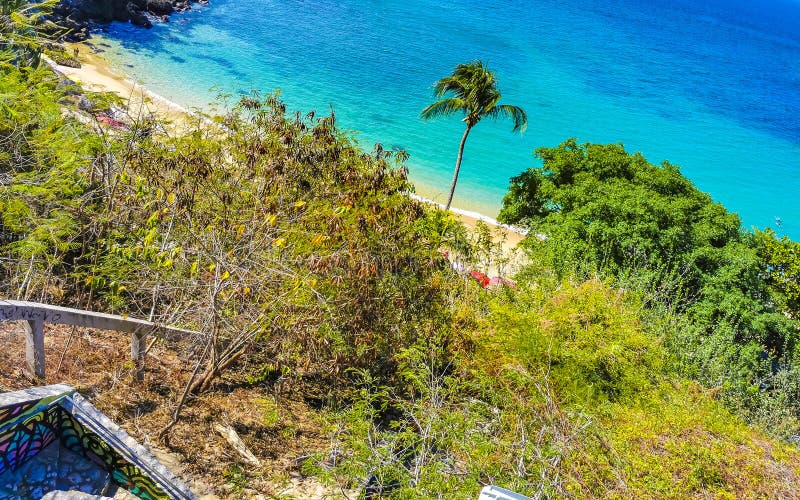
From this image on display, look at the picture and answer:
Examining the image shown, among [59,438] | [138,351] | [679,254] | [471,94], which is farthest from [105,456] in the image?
[471,94]

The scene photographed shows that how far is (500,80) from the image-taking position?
44.3 metres

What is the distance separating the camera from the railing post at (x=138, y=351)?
6.26 metres

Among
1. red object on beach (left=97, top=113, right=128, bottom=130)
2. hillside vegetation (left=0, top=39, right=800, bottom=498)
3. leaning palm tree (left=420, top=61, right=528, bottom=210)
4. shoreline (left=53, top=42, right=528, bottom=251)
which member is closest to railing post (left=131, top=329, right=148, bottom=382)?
hillside vegetation (left=0, top=39, right=800, bottom=498)

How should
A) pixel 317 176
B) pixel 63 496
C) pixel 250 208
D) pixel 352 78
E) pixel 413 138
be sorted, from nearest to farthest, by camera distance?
pixel 63 496, pixel 250 208, pixel 317 176, pixel 413 138, pixel 352 78

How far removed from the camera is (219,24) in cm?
4459

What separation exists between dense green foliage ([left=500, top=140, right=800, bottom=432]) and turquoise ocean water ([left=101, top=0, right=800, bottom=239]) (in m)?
10.3

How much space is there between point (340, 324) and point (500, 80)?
40000mm

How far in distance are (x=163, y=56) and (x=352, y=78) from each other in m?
11.9

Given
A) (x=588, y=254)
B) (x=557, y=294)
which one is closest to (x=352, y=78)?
(x=588, y=254)

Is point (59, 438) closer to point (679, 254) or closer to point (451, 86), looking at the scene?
point (679, 254)

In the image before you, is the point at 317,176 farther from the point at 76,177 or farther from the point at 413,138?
the point at 413,138

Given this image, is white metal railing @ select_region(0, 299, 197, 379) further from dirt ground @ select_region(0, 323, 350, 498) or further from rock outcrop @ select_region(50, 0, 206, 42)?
rock outcrop @ select_region(50, 0, 206, 42)

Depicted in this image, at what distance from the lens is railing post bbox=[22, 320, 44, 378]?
533 centimetres

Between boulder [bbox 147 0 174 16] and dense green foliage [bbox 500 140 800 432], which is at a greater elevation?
boulder [bbox 147 0 174 16]
